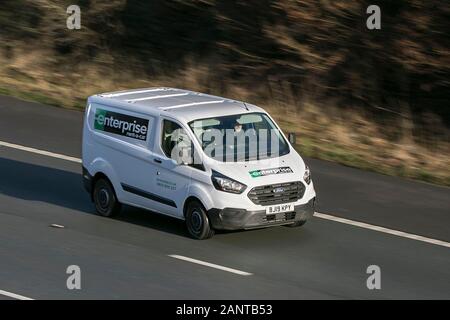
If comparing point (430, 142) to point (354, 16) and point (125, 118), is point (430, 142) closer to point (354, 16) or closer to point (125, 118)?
point (354, 16)

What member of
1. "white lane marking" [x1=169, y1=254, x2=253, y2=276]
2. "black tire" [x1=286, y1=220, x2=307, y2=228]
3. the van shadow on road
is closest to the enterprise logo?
the van shadow on road

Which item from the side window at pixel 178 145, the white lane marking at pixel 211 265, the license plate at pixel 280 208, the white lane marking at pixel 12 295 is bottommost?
the white lane marking at pixel 12 295

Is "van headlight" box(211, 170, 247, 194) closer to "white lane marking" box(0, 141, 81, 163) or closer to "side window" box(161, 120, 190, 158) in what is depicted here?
"side window" box(161, 120, 190, 158)

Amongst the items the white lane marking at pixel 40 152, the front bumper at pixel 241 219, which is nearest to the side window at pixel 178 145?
the front bumper at pixel 241 219

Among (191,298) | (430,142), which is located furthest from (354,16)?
(191,298)

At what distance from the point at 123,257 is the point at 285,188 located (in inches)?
97.1

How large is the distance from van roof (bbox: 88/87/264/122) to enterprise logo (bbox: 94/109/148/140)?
142mm

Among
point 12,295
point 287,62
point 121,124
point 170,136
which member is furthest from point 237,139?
point 287,62

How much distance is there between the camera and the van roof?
51.6 feet

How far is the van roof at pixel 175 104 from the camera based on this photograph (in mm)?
15726

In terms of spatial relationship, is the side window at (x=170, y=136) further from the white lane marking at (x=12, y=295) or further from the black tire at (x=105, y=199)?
the white lane marking at (x=12, y=295)

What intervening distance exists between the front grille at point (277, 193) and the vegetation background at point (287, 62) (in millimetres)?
4407

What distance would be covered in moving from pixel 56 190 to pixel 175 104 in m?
3.07

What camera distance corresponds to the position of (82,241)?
1532 cm
